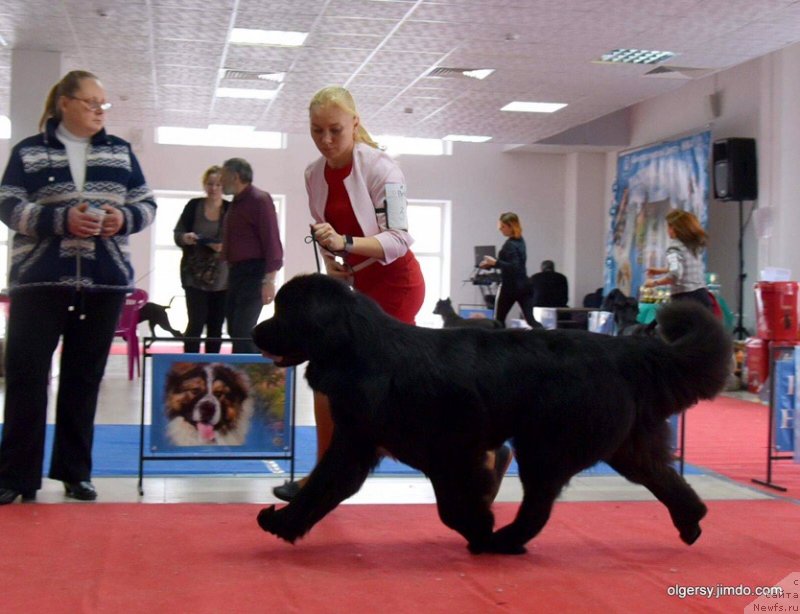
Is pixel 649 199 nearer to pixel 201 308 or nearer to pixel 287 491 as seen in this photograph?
pixel 201 308

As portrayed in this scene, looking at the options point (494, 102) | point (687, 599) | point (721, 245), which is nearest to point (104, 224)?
point (687, 599)

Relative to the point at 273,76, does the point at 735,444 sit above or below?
below

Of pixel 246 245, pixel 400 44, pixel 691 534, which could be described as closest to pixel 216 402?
pixel 246 245

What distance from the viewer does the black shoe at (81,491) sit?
3.60m

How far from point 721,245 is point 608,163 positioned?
4.91 metres

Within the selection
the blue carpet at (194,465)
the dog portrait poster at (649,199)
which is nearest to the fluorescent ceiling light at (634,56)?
the dog portrait poster at (649,199)

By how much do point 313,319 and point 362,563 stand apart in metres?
0.69

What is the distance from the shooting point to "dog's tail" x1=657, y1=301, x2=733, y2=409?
285 centimetres

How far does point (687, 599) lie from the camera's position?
247 cm

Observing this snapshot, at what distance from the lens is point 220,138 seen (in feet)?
54.9

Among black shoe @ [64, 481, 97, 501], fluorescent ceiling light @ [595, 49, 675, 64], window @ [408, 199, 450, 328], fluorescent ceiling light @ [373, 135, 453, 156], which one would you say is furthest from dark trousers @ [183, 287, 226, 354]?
window @ [408, 199, 450, 328]

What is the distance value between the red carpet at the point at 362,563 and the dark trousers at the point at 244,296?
224 cm

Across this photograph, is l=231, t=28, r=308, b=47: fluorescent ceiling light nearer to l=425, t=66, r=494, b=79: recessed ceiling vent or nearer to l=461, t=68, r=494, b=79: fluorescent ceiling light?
l=425, t=66, r=494, b=79: recessed ceiling vent

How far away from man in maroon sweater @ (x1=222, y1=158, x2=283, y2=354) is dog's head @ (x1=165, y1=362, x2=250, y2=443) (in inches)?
56.3
